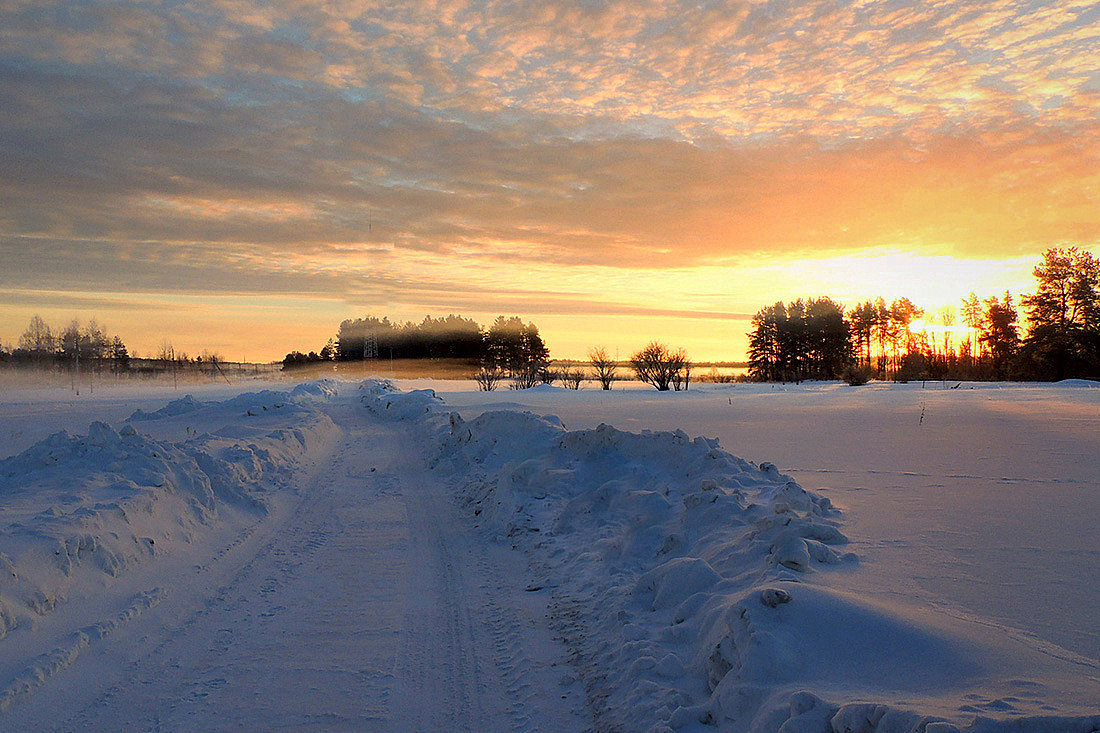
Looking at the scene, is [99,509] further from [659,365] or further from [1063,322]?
[1063,322]

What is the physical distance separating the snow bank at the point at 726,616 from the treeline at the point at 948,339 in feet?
133

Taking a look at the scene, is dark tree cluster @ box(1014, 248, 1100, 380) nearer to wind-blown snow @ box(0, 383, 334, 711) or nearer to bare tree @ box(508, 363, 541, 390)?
bare tree @ box(508, 363, 541, 390)

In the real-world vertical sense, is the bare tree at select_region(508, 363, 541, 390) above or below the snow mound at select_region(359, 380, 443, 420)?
above

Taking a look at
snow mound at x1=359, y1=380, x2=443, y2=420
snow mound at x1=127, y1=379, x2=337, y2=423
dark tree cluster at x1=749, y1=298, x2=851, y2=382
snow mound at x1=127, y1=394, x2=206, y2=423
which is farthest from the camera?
dark tree cluster at x1=749, y1=298, x2=851, y2=382

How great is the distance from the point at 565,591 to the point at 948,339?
104613 millimetres

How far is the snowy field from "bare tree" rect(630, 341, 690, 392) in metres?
30.0

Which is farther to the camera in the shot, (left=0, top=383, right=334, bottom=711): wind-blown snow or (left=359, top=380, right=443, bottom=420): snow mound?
(left=359, top=380, right=443, bottom=420): snow mound

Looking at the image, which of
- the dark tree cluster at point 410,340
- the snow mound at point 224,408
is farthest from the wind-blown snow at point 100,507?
the dark tree cluster at point 410,340

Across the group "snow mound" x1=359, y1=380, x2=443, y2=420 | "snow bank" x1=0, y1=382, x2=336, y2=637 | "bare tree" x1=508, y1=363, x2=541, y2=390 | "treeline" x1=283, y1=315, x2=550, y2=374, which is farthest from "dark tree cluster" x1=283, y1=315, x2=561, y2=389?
"snow bank" x1=0, y1=382, x2=336, y2=637

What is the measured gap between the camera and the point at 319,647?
4.77 meters

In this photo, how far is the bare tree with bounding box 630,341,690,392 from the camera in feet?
136

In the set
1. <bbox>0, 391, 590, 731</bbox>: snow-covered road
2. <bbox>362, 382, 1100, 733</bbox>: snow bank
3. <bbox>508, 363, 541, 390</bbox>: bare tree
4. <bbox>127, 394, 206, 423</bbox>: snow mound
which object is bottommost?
<bbox>0, 391, 590, 731</bbox>: snow-covered road

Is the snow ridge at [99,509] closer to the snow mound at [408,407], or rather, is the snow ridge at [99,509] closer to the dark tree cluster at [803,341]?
the snow mound at [408,407]

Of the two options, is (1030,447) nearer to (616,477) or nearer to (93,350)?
(616,477)
